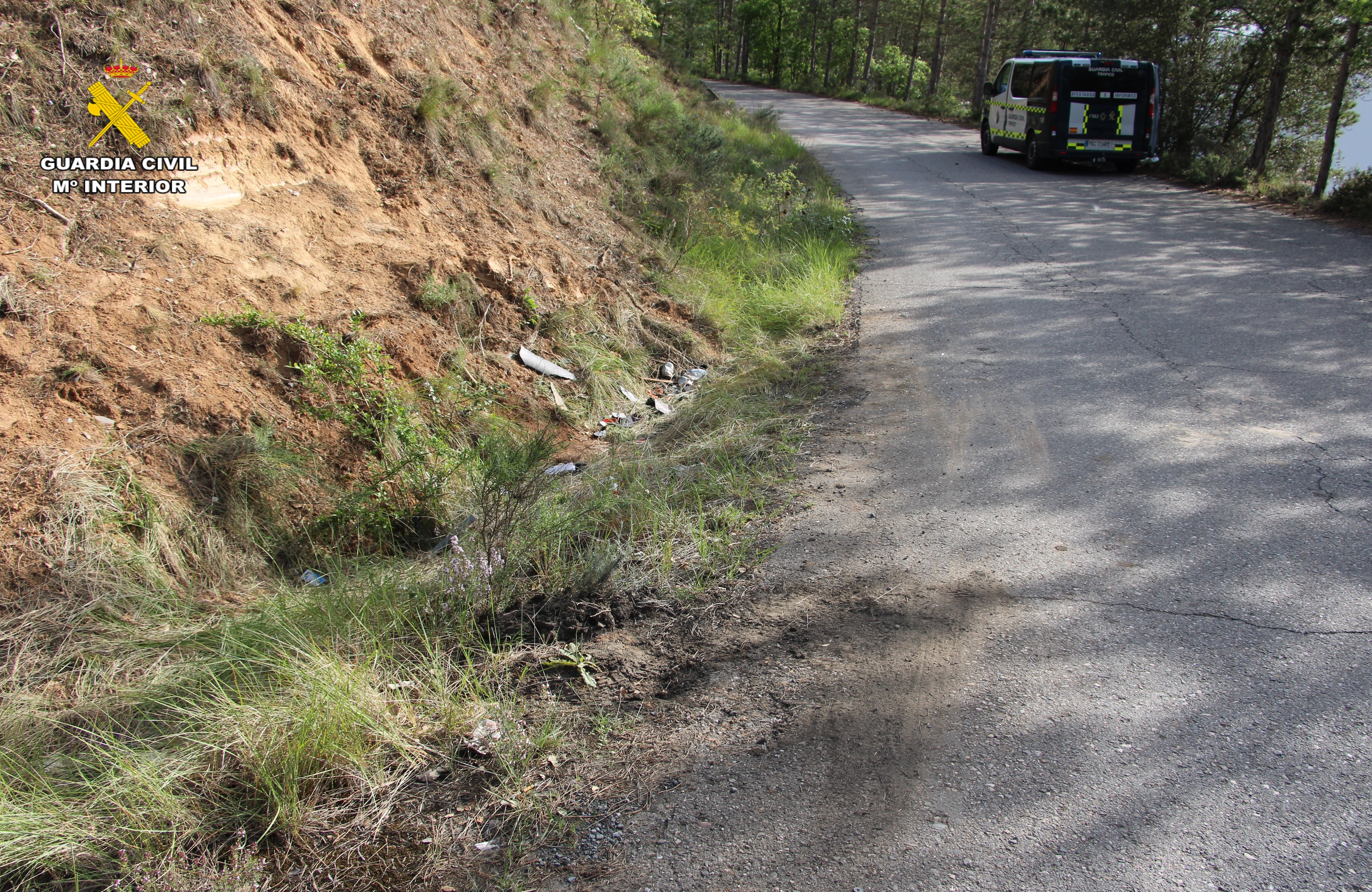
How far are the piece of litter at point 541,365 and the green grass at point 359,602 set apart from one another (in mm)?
164

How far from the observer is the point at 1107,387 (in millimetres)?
6199

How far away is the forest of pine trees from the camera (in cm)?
1482

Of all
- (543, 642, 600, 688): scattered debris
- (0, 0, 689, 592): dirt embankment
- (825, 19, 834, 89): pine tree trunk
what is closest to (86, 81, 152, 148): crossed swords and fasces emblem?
(0, 0, 689, 592): dirt embankment

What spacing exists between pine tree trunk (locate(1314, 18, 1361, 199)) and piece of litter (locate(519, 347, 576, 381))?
42.4ft

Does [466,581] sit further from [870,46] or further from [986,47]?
[870,46]

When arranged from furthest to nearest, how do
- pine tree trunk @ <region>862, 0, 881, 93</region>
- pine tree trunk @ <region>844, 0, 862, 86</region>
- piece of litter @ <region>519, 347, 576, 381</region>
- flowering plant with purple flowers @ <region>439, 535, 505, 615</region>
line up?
pine tree trunk @ <region>862, 0, 881, 93</region> < pine tree trunk @ <region>844, 0, 862, 86</region> < piece of litter @ <region>519, 347, 576, 381</region> < flowering plant with purple flowers @ <region>439, 535, 505, 615</region>

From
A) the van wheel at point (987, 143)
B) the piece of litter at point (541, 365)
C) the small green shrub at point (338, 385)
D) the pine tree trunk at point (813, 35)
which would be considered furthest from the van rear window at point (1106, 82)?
the pine tree trunk at point (813, 35)

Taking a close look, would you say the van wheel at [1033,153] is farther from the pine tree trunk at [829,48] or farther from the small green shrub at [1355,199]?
the pine tree trunk at [829,48]

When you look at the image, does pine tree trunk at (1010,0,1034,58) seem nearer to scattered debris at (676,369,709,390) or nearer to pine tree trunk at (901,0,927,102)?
pine tree trunk at (901,0,927,102)

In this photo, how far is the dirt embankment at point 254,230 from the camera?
15.8 ft

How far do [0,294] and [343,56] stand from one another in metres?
4.31

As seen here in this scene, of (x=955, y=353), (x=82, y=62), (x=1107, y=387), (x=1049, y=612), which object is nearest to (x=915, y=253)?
(x=955, y=353)

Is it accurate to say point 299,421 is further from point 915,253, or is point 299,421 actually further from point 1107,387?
point 915,253

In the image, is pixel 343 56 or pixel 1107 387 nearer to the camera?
pixel 1107 387
